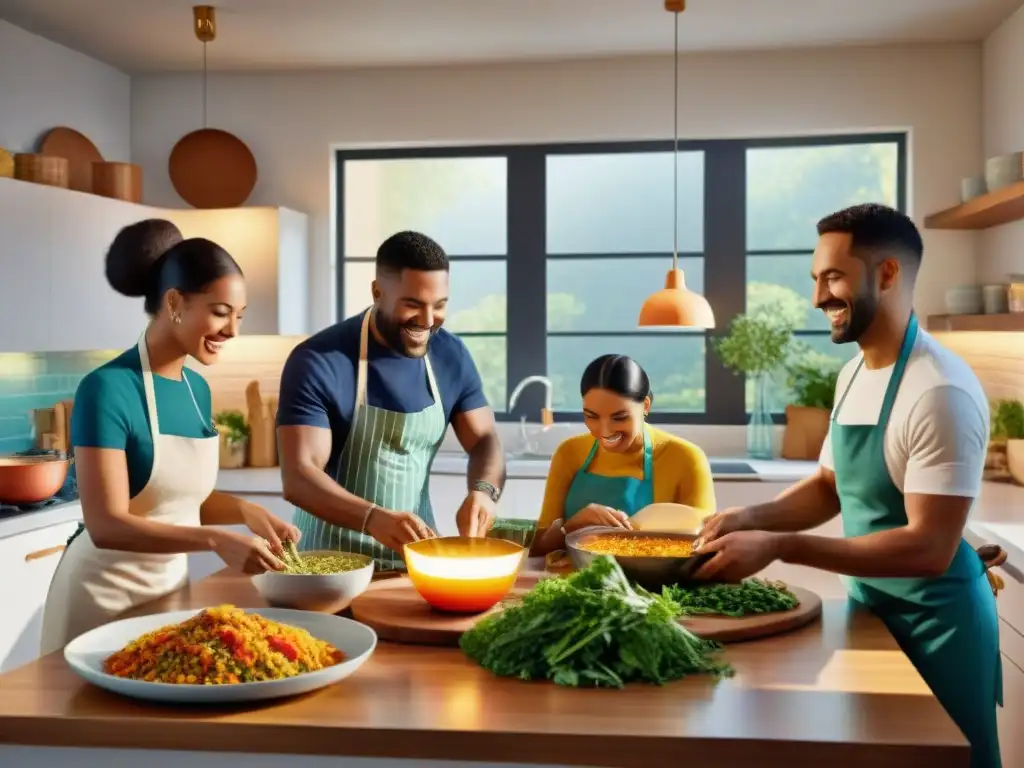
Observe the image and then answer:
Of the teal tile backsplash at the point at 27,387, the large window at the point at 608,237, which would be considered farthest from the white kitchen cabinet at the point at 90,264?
the large window at the point at 608,237

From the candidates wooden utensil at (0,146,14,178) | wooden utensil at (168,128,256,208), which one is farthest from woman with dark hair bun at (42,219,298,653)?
wooden utensil at (168,128,256,208)

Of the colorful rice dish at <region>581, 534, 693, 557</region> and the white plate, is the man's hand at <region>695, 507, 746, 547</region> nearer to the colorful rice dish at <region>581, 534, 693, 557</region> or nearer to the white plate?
the colorful rice dish at <region>581, 534, 693, 557</region>

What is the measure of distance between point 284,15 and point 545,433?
86.4 inches

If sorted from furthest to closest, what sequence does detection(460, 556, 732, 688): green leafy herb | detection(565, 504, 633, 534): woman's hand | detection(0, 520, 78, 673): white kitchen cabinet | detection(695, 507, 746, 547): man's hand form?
detection(0, 520, 78, 673): white kitchen cabinet < detection(565, 504, 633, 534): woman's hand < detection(695, 507, 746, 547): man's hand < detection(460, 556, 732, 688): green leafy herb

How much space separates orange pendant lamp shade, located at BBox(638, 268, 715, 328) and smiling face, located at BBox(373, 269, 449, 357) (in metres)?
1.62

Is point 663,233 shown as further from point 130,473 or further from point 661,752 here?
point 661,752

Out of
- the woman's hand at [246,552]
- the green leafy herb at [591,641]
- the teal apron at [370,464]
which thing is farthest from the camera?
the teal apron at [370,464]

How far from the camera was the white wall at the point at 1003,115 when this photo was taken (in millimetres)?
4441

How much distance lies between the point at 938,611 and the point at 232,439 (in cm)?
375

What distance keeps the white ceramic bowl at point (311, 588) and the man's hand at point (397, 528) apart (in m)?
0.25

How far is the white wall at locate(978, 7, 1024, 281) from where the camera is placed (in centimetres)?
444

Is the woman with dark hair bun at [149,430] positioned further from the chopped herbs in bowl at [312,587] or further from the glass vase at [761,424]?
the glass vase at [761,424]

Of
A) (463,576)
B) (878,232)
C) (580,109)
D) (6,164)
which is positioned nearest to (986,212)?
(580,109)

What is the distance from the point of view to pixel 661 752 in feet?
4.87
